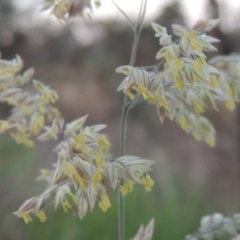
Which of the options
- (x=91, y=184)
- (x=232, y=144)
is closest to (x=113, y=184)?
(x=91, y=184)

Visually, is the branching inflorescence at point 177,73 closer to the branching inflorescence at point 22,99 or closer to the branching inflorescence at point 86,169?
the branching inflorescence at point 86,169

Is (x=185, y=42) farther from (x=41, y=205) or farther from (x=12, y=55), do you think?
(x=12, y=55)

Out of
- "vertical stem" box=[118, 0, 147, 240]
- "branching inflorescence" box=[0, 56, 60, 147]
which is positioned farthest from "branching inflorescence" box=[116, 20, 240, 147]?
"branching inflorescence" box=[0, 56, 60, 147]

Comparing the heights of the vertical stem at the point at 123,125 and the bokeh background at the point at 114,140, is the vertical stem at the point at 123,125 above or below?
above

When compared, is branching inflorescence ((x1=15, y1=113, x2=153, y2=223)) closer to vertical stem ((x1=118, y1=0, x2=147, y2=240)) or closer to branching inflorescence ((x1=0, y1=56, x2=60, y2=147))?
vertical stem ((x1=118, y1=0, x2=147, y2=240))

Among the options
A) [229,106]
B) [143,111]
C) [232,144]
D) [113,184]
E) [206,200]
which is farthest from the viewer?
[143,111]

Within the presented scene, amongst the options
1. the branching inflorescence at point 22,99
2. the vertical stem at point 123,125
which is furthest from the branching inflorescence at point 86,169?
the branching inflorescence at point 22,99

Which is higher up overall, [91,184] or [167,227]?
[91,184]

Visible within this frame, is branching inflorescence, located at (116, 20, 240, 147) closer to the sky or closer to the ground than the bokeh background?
closer to the sky

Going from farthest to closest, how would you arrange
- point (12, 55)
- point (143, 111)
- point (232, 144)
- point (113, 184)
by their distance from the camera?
point (12, 55), point (143, 111), point (232, 144), point (113, 184)
